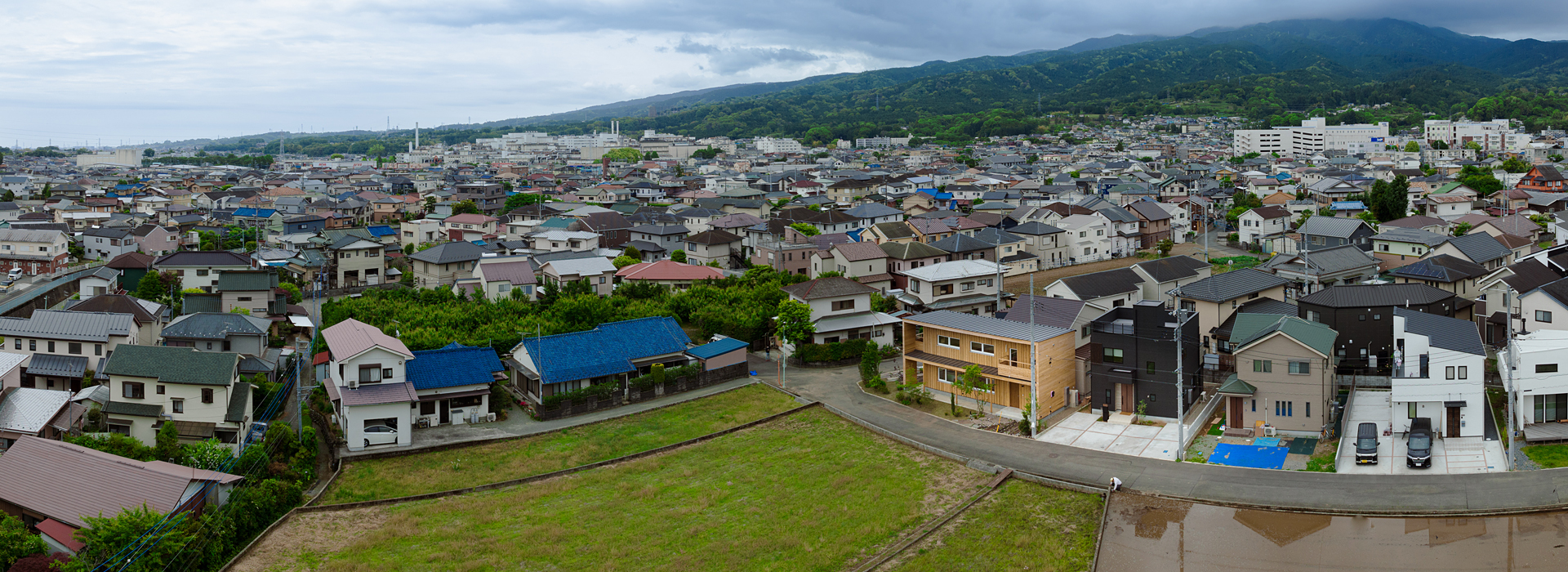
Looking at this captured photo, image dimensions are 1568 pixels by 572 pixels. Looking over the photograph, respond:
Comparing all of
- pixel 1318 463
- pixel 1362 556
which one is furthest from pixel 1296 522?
pixel 1318 463

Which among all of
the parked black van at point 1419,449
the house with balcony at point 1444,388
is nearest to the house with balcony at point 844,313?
the house with balcony at point 1444,388

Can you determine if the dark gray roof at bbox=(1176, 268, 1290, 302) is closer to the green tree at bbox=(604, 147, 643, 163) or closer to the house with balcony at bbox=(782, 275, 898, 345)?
the house with balcony at bbox=(782, 275, 898, 345)

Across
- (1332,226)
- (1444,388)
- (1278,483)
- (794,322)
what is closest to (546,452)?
(794,322)

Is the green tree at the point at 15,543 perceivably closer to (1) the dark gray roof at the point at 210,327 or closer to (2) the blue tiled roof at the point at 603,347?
(2) the blue tiled roof at the point at 603,347

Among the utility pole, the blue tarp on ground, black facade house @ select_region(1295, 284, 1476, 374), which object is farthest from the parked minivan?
black facade house @ select_region(1295, 284, 1476, 374)

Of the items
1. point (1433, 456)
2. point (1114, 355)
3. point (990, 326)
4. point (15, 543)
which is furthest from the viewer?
point (990, 326)

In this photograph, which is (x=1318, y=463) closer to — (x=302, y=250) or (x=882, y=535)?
(x=882, y=535)

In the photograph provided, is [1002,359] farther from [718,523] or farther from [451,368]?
[451,368]
